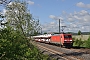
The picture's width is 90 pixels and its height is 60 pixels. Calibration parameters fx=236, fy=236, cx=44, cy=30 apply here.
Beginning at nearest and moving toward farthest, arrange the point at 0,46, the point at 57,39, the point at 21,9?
1. the point at 0,46
2. the point at 21,9
3. the point at 57,39

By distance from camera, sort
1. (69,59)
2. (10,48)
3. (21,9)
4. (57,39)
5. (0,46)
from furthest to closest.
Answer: (57,39) → (21,9) → (69,59) → (10,48) → (0,46)

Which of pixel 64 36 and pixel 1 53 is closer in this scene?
pixel 1 53

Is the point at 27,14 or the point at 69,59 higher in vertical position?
the point at 27,14

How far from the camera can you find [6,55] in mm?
5008

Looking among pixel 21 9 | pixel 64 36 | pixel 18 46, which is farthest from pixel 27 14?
pixel 18 46

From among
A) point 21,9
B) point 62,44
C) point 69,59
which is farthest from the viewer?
point 62,44

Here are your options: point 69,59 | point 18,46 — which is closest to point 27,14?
point 69,59

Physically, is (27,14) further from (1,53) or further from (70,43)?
(1,53)

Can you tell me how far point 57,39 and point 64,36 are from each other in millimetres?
4001

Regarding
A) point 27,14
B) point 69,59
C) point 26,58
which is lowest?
point 69,59

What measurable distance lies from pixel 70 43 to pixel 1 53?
140ft

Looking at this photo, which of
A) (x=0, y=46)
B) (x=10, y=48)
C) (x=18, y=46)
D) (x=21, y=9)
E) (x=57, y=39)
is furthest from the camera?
(x=57, y=39)

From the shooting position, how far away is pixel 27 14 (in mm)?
42219

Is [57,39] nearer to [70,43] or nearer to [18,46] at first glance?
[70,43]
